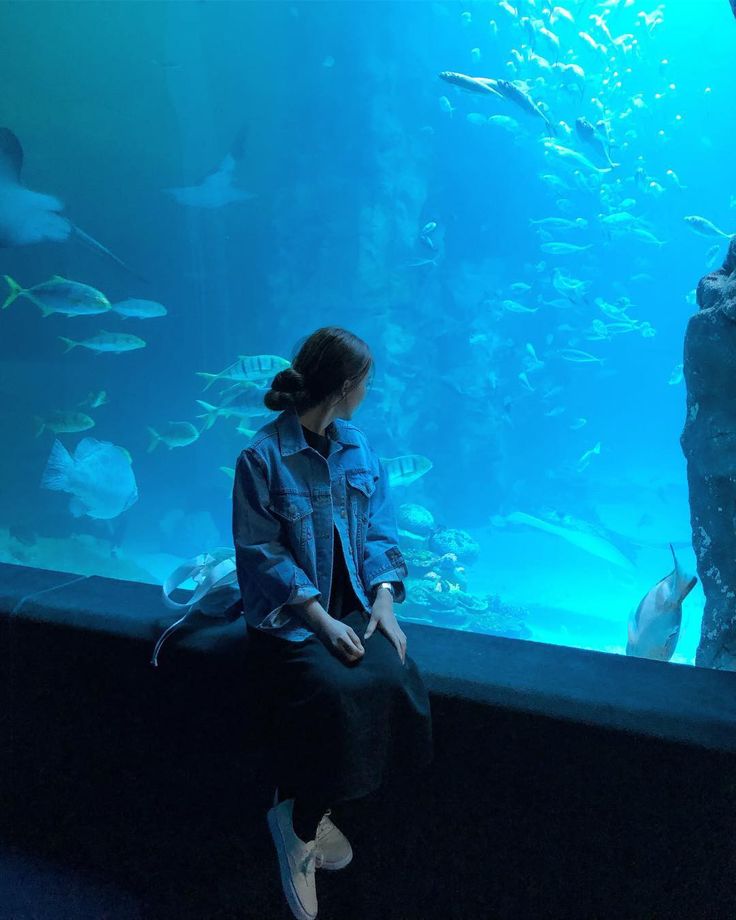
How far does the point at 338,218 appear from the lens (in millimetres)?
17578

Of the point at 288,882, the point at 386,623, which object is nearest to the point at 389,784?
the point at 288,882

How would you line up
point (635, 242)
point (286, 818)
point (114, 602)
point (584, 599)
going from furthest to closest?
1. point (635, 242)
2. point (584, 599)
3. point (114, 602)
4. point (286, 818)

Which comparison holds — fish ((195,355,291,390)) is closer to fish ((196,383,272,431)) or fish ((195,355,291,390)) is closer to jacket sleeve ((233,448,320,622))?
fish ((196,383,272,431))

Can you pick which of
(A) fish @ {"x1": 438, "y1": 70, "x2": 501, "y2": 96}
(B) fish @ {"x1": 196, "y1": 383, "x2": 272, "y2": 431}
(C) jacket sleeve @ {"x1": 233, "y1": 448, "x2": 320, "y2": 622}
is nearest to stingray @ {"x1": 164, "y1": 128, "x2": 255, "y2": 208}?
(A) fish @ {"x1": 438, "y1": 70, "x2": 501, "y2": 96}

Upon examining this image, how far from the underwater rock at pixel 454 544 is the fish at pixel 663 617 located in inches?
349

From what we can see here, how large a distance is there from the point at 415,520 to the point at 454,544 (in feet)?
3.12

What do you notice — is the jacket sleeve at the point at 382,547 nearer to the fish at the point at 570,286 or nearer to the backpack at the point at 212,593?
the backpack at the point at 212,593

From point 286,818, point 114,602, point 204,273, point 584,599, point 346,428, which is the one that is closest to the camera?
point 286,818

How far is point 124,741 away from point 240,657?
53 cm

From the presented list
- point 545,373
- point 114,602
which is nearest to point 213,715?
point 114,602

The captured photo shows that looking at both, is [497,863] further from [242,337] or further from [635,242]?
[635,242]

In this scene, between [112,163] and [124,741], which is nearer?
[124,741]

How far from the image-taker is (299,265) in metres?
17.7

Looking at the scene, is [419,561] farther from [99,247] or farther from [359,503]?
[99,247]
